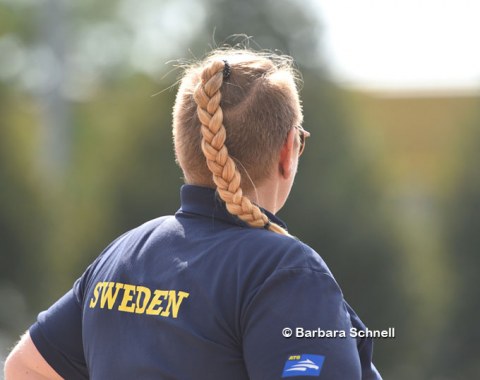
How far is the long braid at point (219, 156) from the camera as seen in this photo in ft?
7.18

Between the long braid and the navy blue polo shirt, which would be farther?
the long braid

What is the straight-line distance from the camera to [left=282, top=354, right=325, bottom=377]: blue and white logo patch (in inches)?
80.3

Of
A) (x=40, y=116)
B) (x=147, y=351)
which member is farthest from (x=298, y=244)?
(x=40, y=116)

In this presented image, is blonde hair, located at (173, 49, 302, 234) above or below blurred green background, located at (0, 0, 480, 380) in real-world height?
above

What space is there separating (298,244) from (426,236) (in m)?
11.3

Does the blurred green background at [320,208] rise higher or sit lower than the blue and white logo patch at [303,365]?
lower

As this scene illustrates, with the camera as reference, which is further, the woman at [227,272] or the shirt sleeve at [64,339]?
the shirt sleeve at [64,339]

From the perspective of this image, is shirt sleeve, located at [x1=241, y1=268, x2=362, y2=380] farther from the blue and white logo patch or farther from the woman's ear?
the woman's ear

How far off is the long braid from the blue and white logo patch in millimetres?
336

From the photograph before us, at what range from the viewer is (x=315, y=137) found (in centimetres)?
1267

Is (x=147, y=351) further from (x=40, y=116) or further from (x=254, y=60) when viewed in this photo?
(x=40, y=116)

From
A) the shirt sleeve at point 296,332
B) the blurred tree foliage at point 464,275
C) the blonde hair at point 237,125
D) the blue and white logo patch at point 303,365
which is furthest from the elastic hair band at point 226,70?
the blurred tree foliage at point 464,275

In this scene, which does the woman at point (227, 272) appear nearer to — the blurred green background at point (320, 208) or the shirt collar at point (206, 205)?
the shirt collar at point (206, 205)

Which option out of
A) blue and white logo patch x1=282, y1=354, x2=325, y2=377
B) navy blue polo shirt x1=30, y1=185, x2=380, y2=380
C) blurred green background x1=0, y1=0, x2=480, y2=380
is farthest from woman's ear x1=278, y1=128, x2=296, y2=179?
blurred green background x1=0, y1=0, x2=480, y2=380
